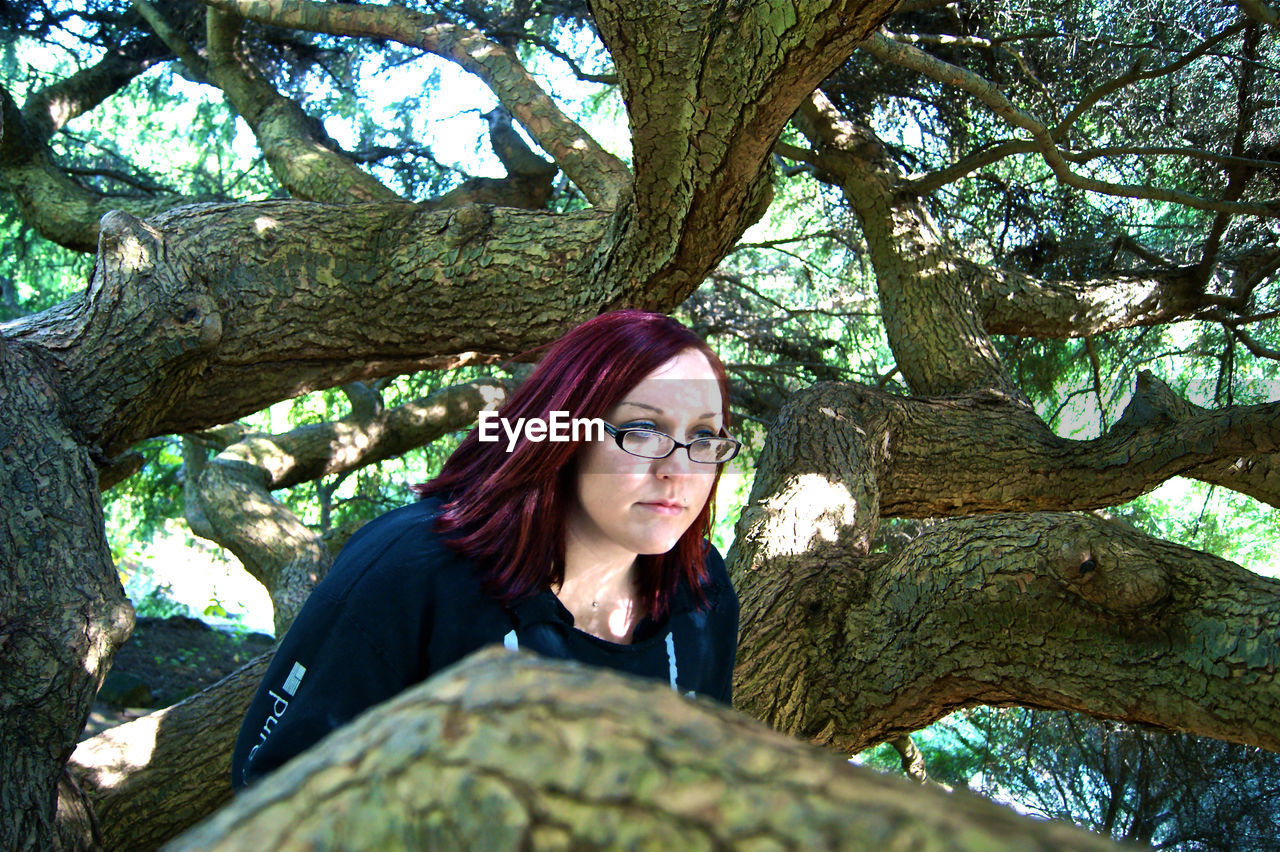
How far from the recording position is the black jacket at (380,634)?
1273mm

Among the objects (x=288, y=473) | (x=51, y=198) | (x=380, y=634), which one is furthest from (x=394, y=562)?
(x=51, y=198)

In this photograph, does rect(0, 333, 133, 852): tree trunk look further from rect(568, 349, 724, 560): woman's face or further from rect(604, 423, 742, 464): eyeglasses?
rect(604, 423, 742, 464): eyeglasses

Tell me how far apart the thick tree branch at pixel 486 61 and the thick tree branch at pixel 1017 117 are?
1017 millimetres

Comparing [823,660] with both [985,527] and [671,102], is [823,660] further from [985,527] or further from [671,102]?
[671,102]

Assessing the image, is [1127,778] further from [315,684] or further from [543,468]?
[315,684]

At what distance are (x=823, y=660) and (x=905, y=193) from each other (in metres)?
2.64

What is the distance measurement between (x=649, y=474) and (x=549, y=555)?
0.63 ft

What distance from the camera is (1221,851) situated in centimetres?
361

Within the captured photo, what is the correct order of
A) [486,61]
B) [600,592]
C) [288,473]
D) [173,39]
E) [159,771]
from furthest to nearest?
[173,39] < [288,473] < [486,61] < [159,771] < [600,592]

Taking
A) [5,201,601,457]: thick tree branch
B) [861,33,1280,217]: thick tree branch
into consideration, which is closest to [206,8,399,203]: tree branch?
[5,201,601,457]: thick tree branch

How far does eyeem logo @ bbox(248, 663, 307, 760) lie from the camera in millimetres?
1303

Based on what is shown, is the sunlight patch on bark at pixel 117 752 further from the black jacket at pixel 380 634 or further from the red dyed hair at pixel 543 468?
the red dyed hair at pixel 543 468

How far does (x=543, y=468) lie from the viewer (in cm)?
149

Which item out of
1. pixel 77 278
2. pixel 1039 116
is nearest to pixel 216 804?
pixel 1039 116
